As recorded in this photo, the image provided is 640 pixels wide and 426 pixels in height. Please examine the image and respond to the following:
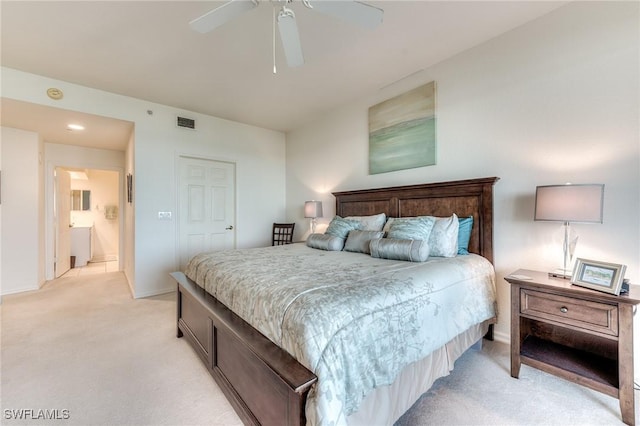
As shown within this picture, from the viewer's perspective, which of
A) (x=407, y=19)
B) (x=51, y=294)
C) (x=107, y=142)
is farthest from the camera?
(x=107, y=142)

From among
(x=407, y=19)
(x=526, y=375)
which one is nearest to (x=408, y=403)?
(x=526, y=375)

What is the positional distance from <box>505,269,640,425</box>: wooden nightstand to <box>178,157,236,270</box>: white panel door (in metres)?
4.17

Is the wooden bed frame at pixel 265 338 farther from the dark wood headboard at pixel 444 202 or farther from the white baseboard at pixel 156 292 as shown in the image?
the white baseboard at pixel 156 292

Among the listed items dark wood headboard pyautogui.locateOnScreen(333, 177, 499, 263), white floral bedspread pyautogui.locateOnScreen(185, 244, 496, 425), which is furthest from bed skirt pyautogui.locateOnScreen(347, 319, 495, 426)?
dark wood headboard pyautogui.locateOnScreen(333, 177, 499, 263)

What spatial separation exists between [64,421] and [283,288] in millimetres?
1534

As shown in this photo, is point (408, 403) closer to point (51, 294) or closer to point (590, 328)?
point (590, 328)

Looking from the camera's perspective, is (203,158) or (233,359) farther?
(203,158)

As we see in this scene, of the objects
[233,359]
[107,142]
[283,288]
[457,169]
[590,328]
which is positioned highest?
[107,142]

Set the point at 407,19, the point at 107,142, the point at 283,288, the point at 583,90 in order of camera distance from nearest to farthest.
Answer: the point at 283,288, the point at 583,90, the point at 407,19, the point at 107,142

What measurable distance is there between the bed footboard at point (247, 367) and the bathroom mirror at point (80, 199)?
6.77 m

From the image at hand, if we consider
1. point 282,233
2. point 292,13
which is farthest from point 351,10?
point 282,233

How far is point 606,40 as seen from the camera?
1.99 meters

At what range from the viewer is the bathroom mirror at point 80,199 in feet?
22.0

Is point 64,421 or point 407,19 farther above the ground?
point 407,19
